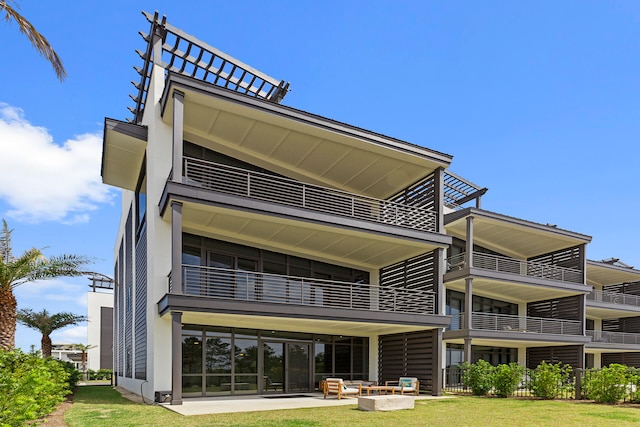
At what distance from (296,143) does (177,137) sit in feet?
16.4

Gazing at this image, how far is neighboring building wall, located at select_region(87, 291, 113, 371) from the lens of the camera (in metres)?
48.3

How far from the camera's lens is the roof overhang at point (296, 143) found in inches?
632

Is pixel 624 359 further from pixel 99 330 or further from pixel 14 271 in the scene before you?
pixel 99 330

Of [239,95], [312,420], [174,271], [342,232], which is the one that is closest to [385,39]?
[239,95]

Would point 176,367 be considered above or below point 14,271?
below

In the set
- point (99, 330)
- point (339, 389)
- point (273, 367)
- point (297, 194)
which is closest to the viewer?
point (339, 389)

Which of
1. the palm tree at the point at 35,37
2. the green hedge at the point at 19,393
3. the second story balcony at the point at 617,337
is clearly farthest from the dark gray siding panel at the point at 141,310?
the second story balcony at the point at 617,337

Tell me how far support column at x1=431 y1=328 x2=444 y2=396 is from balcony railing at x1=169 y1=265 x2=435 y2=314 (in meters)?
1.01

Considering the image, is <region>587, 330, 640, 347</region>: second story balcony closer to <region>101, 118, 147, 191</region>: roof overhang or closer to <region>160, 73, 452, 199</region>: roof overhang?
<region>160, 73, 452, 199</region>: roof overhang

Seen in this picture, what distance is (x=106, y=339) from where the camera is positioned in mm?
49344

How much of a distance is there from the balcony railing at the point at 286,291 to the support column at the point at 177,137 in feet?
10.8

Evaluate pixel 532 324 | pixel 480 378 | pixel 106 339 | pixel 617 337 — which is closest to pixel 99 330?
pixel 106 339

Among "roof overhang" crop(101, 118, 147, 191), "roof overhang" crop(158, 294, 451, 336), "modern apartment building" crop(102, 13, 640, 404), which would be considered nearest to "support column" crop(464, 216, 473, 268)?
"modern apartment building" crop(102, 13, 640, 404)

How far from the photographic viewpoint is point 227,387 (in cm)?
1770
